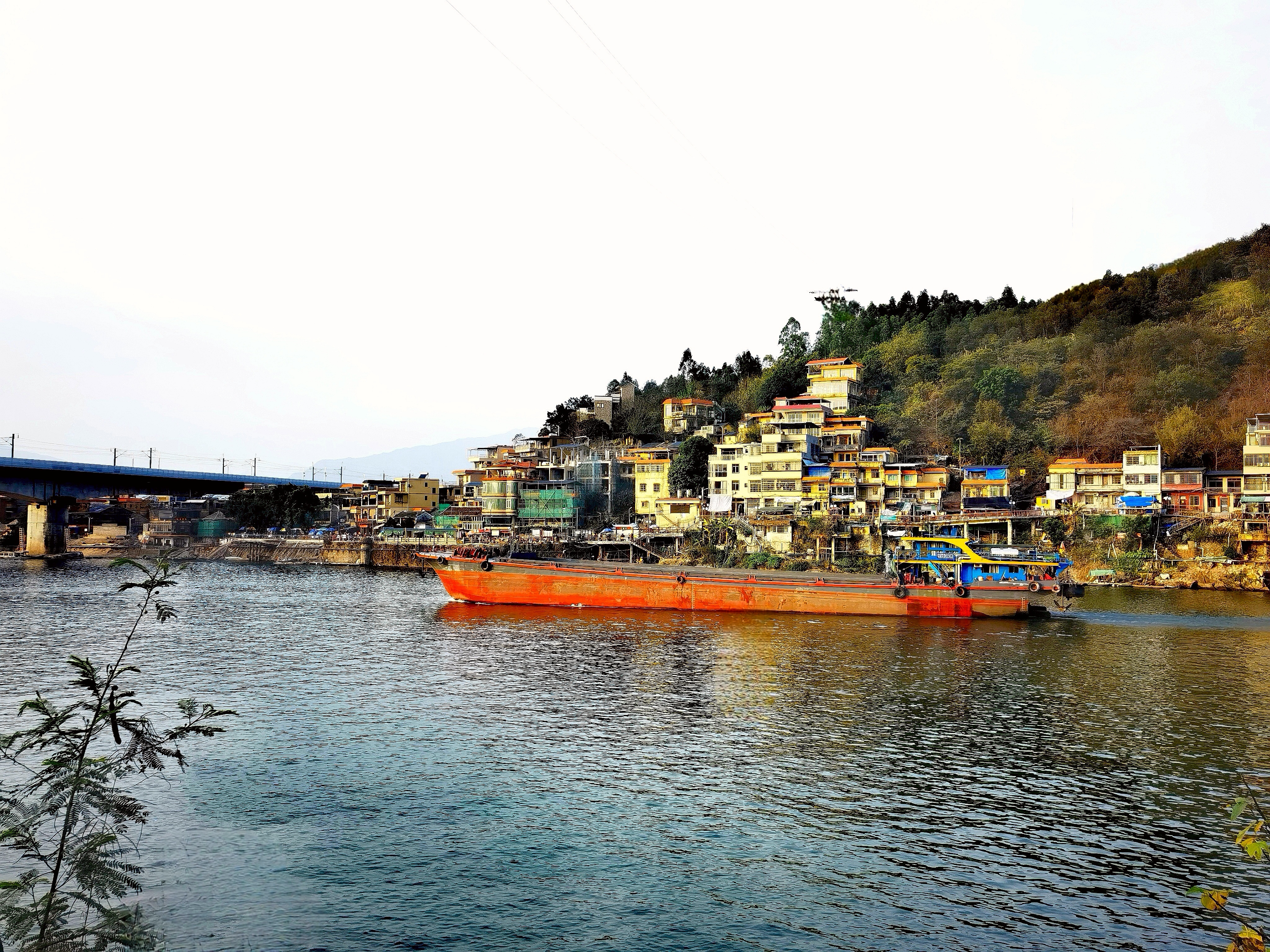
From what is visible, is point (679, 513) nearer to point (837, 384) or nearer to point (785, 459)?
point (785, 459)

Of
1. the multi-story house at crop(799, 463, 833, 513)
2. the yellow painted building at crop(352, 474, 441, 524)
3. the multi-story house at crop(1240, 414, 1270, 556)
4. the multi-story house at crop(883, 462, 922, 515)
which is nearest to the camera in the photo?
the multi-story house at crop(1240, 414, 1270, 556)

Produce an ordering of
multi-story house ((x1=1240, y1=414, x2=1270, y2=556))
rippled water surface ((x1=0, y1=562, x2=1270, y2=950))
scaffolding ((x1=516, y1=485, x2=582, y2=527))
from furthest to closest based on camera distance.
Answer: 1. scaffolding ((x1=516, y1=485, x2=582, y2=527))
2. multi-story house ((x1=1240, y1=414, x2=1270, y2=556))
3. rippled water surface ((x1=0, y1=562, x2=1270, y2=950))

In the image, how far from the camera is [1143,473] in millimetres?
74250

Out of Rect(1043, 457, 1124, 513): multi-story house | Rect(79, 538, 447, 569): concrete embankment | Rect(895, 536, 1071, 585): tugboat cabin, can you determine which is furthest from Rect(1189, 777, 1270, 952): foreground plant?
Rect(79, 538, 447, 569): concrete embankment

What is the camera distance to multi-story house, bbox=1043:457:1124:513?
74.8 m

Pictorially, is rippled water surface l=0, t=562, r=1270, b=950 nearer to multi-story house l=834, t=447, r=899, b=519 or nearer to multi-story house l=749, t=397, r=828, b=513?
multi-story house l=834, t=447, r=899, b=519

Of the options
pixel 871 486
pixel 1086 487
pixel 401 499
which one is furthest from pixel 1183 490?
pixel 401 499

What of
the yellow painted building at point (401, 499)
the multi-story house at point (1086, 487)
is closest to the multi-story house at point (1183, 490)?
the multi-story house at point (1086, 487)

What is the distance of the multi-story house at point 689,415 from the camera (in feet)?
346

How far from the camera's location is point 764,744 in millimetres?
23359

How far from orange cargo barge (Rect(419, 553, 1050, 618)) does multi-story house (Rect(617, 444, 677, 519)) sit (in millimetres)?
34289

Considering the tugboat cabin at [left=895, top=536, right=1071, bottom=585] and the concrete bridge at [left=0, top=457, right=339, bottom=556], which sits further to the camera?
the concrete bridge at [left=0, top=457, right=339, bottom=556]

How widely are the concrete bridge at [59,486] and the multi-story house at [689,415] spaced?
64.0m

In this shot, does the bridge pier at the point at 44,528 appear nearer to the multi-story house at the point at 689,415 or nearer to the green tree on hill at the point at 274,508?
the green tree on hill at the point at 274,508
